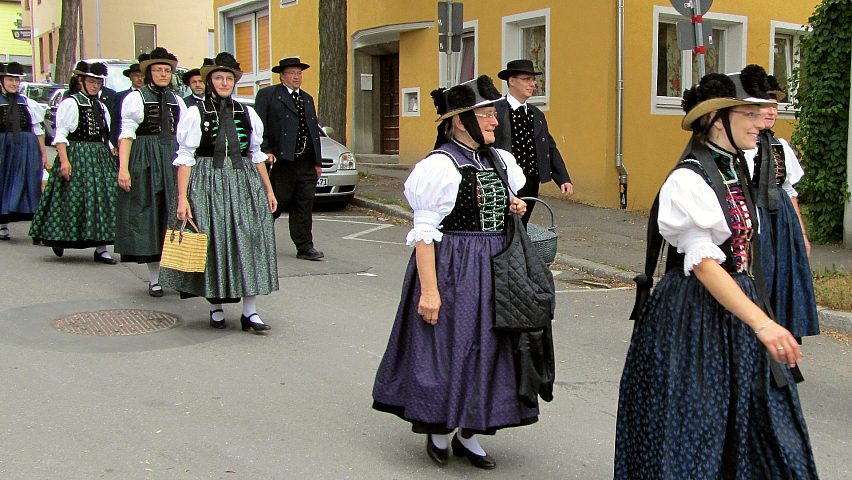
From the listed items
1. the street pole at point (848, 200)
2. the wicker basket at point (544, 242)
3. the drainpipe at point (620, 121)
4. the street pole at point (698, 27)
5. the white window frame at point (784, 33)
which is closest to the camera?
the wicker basket at point (544, 242)

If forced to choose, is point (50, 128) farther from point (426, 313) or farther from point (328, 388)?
point (426, 313)

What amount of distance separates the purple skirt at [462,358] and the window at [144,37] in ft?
127

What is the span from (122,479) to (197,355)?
2132 millimetres

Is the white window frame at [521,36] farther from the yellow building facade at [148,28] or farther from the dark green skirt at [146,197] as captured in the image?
the yellow building facade at [148,28]

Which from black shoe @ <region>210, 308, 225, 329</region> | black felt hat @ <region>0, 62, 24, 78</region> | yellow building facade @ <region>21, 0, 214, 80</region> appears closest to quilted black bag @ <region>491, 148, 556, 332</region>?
black shoe @ <region>210, 308, 225, 329</region>

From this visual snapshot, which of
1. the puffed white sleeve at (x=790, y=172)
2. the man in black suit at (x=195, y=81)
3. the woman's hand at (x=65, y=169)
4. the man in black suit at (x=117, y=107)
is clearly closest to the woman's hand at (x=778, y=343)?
the puffed white sleeve at (x=790, y=172)

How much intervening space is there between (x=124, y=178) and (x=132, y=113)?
54 cm

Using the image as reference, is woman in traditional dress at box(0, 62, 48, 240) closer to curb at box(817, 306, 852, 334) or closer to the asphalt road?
the asphalt road

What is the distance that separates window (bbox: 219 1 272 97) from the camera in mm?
25406

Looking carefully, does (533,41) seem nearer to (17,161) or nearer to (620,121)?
(620,121)

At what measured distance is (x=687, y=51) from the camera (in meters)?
15.5

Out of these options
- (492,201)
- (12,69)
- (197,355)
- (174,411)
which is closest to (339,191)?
(12,69)

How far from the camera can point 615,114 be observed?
576 inches

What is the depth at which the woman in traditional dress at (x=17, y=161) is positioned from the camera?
1145 centimetres
